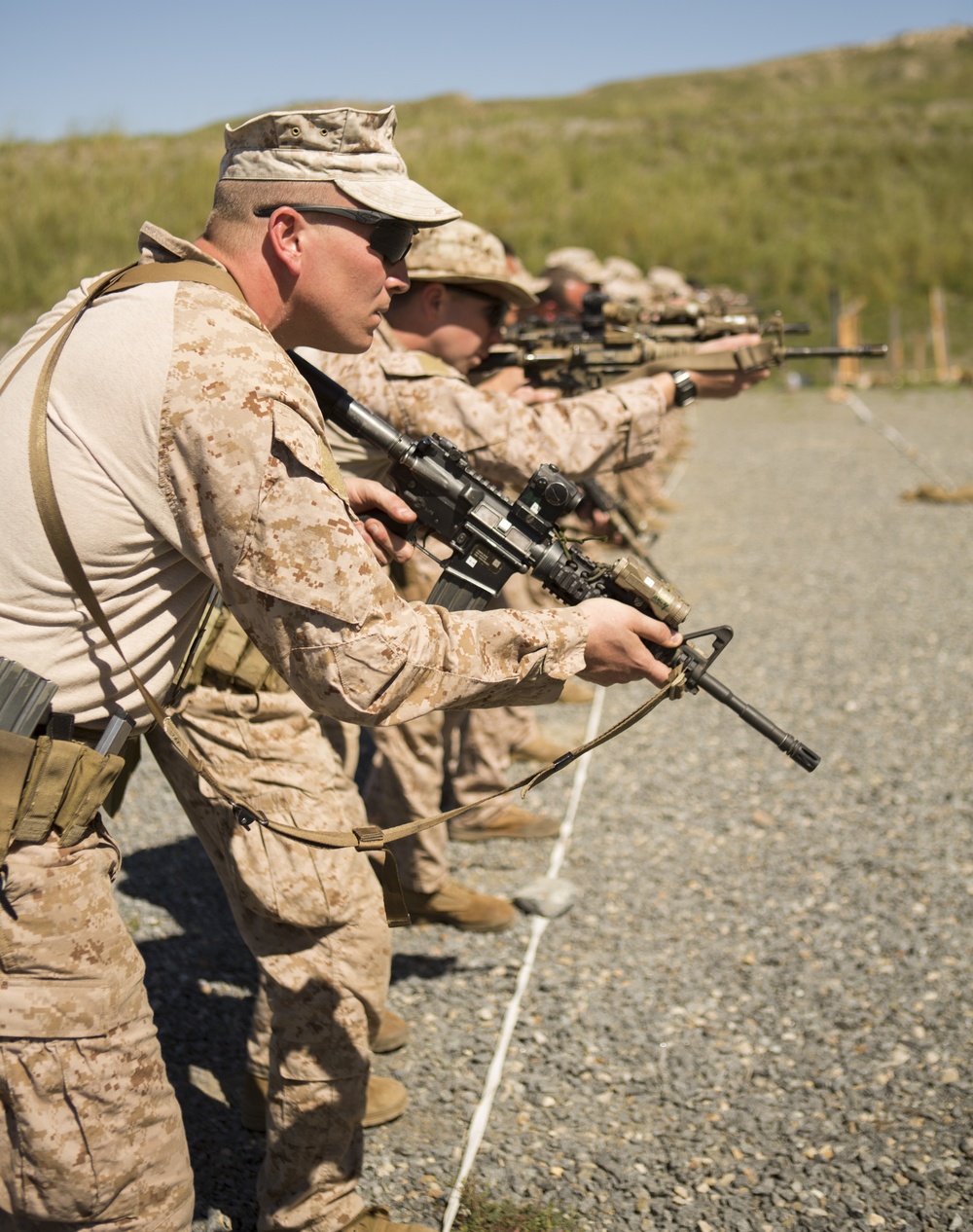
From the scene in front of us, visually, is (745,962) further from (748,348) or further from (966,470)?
(966,470)

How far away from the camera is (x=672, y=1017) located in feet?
11.3

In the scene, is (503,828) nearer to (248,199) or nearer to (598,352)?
(598,352)

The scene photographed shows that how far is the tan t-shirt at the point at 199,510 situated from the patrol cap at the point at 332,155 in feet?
0.98

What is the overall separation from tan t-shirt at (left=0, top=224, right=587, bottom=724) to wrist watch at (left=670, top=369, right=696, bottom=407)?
2.21 meters

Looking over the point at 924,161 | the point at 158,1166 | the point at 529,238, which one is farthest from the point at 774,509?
the point at 924,161

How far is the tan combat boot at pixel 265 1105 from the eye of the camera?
117 inches

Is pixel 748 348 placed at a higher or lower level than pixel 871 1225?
higher

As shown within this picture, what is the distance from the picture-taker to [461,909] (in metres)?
3.99

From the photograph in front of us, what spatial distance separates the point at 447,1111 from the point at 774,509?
937 centimetres

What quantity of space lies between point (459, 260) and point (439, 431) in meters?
0.70

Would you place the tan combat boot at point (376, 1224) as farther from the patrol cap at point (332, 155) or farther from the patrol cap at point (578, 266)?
the patrol cap at point (578, 266)

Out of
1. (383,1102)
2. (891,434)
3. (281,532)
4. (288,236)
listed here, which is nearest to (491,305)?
(288,236)

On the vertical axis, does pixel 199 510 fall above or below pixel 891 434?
above

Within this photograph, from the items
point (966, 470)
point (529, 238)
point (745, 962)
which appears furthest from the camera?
point (529, 238)
